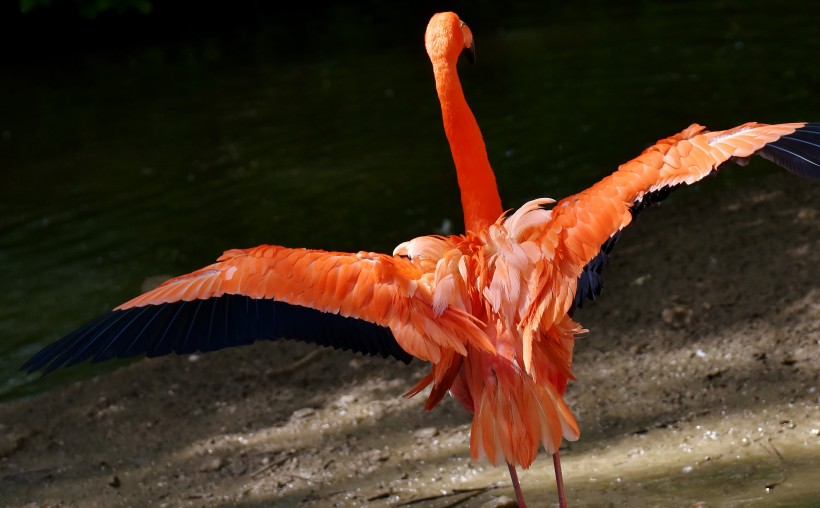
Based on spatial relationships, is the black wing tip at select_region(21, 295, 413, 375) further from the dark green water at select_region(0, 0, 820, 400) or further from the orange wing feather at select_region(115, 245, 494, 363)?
the dark green water at select_region(0, 0, 820, 400)

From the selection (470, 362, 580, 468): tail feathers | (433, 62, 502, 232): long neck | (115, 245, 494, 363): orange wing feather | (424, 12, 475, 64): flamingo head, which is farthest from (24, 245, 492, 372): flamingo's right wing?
(424, 12, 475, 64): flamingo head

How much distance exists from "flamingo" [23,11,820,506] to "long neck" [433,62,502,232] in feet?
0.64

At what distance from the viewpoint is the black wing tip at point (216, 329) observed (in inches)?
128

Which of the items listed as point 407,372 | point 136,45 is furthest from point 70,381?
point 136,45

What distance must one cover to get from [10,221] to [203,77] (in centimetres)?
526

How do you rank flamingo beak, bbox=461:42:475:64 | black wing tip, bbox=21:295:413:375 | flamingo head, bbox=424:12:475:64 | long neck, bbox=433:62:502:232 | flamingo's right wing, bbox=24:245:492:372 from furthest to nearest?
1. flamingo beak, bbox=461:42:475:64
2. flamingo head, bbox=424:12:475:64
3. long neck, bbox=433:62:502:232
4. black wing tip, bbox=21:295:413:375
5. flamingo's right wing, bbox=24:245:492:372

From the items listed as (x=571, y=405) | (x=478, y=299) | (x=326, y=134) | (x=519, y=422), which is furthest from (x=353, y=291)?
(x=326, y=134)

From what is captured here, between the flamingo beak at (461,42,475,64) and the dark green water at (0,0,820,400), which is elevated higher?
the flamingo beak at (461,42,475,64)

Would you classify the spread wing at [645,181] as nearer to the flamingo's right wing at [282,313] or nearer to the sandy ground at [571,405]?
the flamingo's right wing at [282,313]

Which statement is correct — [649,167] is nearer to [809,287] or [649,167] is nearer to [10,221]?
[809,287]

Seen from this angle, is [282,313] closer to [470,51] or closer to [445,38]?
[445,38]

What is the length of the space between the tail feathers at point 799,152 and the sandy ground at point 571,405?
0.97m

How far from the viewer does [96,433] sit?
477cm

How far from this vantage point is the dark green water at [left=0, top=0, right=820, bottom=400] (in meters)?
6.78
